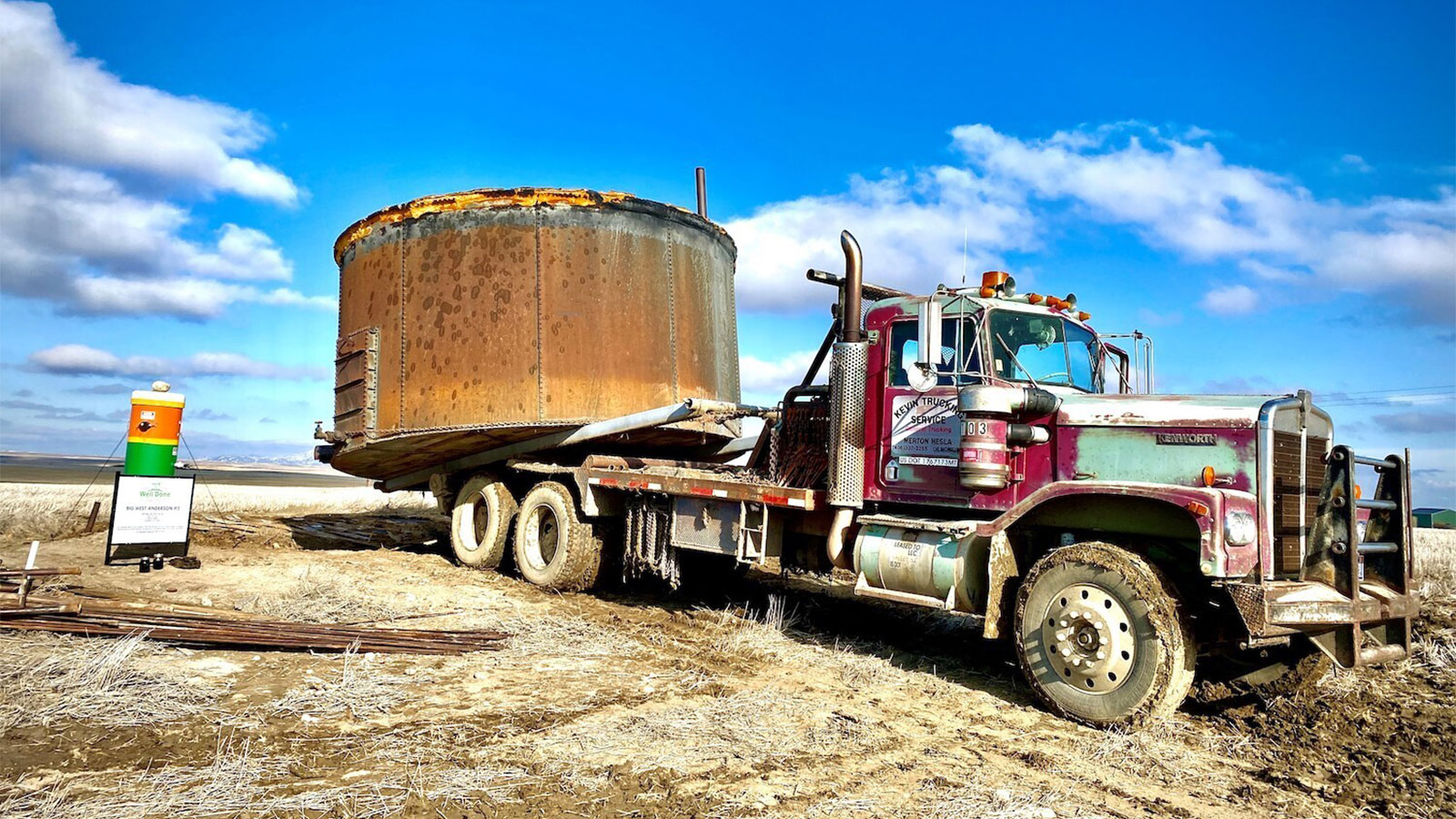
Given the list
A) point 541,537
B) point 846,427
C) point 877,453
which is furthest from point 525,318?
point 877,453

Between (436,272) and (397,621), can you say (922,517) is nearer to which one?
(397,621)

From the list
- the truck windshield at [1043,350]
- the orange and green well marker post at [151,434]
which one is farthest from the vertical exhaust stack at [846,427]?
the orange and green well marker post at [151,434]

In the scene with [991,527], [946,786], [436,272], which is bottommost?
[946,786]

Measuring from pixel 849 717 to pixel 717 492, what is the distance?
303cm

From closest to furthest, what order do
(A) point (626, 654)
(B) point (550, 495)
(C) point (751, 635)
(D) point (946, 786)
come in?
(D) point (946, 786)
(A) point (626, 654)
(C) point (751, 635)
(B) point (550, 495)

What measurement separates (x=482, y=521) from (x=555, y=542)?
1.68 m

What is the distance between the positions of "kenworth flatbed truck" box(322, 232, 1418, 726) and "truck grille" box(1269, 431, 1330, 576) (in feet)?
0.05

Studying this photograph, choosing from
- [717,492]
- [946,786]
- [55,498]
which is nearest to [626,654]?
[717,492]

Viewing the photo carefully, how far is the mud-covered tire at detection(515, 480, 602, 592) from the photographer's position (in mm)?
9727

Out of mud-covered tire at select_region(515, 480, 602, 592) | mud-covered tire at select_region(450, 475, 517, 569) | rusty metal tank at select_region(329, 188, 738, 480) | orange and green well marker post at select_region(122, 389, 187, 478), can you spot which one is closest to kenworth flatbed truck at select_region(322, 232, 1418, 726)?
mud-covered tire at select_region(515, 480, 602, 592)

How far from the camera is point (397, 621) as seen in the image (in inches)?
299

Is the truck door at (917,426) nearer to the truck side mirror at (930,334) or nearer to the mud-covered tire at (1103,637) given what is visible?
the truck side mirror at (930,334)

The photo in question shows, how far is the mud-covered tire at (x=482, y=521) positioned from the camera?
35.9 feet

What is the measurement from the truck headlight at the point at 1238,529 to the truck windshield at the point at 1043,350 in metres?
1.71
